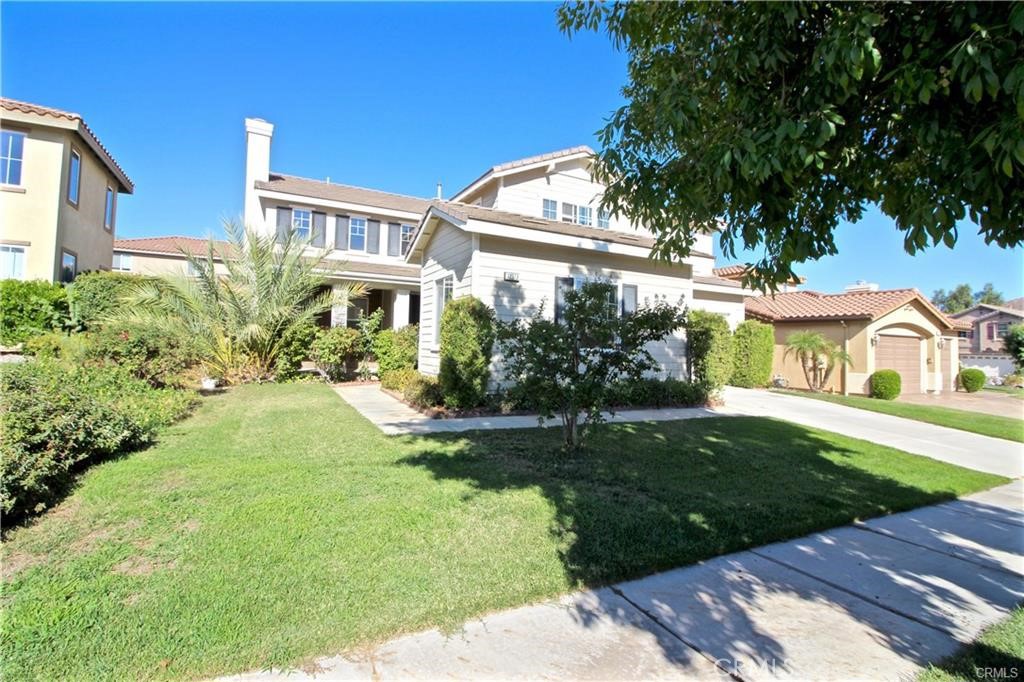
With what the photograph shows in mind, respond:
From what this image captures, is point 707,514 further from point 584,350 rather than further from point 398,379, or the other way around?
point 398,379

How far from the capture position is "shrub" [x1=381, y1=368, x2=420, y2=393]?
12329 millimetres

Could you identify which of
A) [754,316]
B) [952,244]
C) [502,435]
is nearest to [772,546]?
[952,244]

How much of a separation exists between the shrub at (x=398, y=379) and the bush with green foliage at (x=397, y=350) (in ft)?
1.91

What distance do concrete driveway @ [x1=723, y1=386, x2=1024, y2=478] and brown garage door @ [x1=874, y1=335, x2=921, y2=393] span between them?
7.11 meters

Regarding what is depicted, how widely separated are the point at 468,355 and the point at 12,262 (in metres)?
14.6

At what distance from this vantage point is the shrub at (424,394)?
10.1 m

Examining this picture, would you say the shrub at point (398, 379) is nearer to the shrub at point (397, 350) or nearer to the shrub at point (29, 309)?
the shrub at point (397, 350)

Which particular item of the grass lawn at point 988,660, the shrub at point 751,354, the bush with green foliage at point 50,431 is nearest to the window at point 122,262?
the bush with green foliage at point 50,431

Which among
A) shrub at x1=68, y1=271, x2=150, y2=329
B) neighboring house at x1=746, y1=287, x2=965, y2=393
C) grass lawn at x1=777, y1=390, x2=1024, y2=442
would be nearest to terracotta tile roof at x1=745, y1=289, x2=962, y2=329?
neighboring house at x1=746, y1=287, x2=965, y2=393

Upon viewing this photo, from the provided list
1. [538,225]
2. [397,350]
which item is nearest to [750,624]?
[538,225]

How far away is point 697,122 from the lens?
3.60 meters

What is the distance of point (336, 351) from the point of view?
45.5 feet

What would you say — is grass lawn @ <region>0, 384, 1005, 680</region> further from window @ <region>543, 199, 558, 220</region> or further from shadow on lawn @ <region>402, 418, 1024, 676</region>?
window @ <region>543, 199, 558, 220</region>

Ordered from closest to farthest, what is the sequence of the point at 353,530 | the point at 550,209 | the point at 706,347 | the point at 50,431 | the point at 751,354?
the point at 353,530 < the point at 50,431 < the point at 706,347 < the point at 550,209 < the point at 751,354
